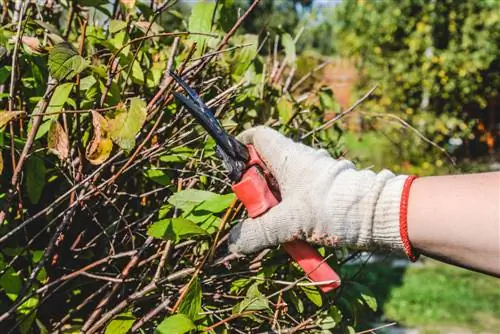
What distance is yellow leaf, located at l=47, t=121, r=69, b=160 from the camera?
1366mm

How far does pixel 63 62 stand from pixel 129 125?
0.59 ft

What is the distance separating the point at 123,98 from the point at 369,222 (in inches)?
25.4

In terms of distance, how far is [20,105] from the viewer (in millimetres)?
1642

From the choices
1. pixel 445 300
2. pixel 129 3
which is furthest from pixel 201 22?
pixel 445 300

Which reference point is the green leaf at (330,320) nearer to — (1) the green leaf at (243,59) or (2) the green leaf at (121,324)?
(2) the green leaf at (121,324)

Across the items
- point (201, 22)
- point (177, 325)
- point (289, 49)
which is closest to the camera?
point (177, 325)

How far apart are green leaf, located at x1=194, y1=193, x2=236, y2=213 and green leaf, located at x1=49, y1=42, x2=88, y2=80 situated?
0.39 m

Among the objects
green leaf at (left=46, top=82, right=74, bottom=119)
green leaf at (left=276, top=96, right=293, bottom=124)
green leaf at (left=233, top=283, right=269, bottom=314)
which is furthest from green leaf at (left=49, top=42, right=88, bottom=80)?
green leaf at (left=276, top=96, right=293, bottom=124)

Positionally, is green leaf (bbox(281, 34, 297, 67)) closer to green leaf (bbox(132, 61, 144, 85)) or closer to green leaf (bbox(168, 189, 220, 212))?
green leaf (bbox(132, 61, 144, 85))

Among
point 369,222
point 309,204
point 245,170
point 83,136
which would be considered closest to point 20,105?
point 83,136

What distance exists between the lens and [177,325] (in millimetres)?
1301

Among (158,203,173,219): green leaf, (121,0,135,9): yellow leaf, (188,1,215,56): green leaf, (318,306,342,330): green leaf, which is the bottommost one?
(318,306,342,330): green leaf

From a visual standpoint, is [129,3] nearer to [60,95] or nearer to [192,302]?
[60,95]

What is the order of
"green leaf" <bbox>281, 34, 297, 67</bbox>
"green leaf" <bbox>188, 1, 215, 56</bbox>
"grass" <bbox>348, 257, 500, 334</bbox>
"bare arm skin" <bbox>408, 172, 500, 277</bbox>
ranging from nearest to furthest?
"bare arm skin" <bbox>408, 172, 500, 277</bbox> < "green leaf" <bbox>188, 1, 215, 56</bbox> < "green leaf" <bbox>281, 34, 297, 67</bbox> < "grass" <bbox>348, 257, 500, 334</bbox>
